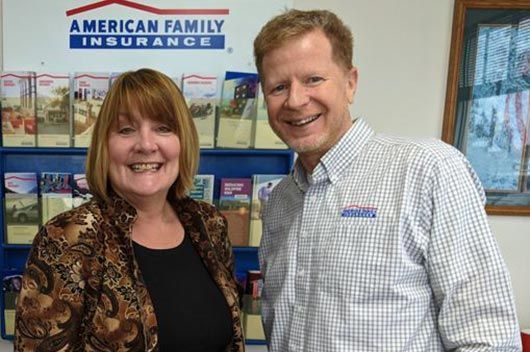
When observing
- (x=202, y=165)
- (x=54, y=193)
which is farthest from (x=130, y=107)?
(x=54, y=193)

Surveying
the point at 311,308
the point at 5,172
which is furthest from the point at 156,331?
the point at 5,172

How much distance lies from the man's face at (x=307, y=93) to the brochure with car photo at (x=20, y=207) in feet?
5.19

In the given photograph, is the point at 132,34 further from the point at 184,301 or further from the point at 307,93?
the point at 184,301

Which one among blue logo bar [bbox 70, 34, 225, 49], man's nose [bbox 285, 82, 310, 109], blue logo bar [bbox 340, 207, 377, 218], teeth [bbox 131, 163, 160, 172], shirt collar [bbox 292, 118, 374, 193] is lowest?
blue logo bar [bbox 340, 207, 377, 218]

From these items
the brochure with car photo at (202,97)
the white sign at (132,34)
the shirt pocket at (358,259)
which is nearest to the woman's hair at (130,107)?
the shirt pocket at (358,259)

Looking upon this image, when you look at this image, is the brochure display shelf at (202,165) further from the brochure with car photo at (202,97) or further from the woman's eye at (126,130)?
the woman's eye at (126,130)

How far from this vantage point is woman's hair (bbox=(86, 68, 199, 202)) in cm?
119

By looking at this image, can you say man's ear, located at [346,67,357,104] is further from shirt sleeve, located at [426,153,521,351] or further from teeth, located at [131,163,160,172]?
teeth, located at [131,163,160,172]

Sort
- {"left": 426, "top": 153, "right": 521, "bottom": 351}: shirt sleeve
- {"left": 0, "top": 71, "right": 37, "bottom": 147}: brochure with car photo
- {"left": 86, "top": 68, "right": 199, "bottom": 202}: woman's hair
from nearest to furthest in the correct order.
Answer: {"left": 426, "top": 153, "right": 521, "bottom": 351}: shirt sleeve → {"left": 86, "top": 68, "right": 199, "bottom": 202}: woman's hair → {"left": 0, "top": 71, "right": 37, "bottom": 147}: brochure with car photo

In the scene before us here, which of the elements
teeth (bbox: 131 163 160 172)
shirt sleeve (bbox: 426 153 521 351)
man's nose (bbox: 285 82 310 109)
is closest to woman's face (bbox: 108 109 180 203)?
teeth (bbox: 131 163 160 172)

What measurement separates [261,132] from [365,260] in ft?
3.99

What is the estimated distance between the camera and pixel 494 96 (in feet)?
7.42

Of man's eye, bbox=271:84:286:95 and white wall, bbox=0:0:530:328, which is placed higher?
white wall, bbox=0:0:530:328

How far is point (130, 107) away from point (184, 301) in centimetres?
56
